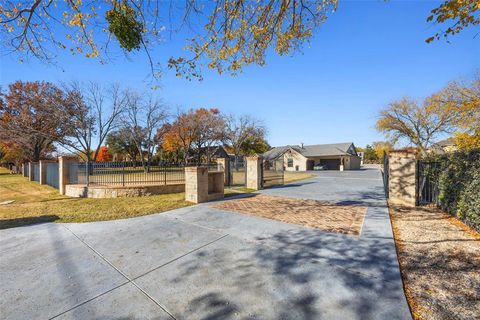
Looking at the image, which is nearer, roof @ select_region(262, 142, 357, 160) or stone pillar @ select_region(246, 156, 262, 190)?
stone pillar @ select_region(246, 156, 262, 190)

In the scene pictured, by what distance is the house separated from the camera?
Result: 38.7m

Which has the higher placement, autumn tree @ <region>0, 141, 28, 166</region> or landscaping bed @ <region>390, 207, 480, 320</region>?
autumn tree @ <region>0, 141, 28, 166</region>

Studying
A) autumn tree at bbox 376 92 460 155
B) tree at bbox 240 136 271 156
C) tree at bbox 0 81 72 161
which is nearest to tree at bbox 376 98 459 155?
autumn tree at bbox 376 92 460 155

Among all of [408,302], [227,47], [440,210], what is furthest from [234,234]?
[440,210]

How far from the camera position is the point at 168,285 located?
2834 millimetres

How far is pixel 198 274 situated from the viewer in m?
3.10

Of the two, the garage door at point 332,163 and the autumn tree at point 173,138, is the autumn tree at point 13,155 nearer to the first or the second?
the autumn tree at point 173,138

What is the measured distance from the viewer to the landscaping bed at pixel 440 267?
94.9 inches

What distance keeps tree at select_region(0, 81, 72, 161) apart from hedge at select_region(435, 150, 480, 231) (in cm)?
3088

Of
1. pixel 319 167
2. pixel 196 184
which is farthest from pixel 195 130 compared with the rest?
pixel 196 184

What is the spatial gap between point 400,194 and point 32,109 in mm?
37223

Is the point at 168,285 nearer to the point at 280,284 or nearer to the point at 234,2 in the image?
the point at 280,284

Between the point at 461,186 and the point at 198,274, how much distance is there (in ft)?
23.2

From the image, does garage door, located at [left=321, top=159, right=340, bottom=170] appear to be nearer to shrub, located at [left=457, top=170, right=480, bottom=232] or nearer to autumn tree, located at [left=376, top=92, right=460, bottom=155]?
autumn tree, located at [left=376, top=92, right=460, bottom=155]
